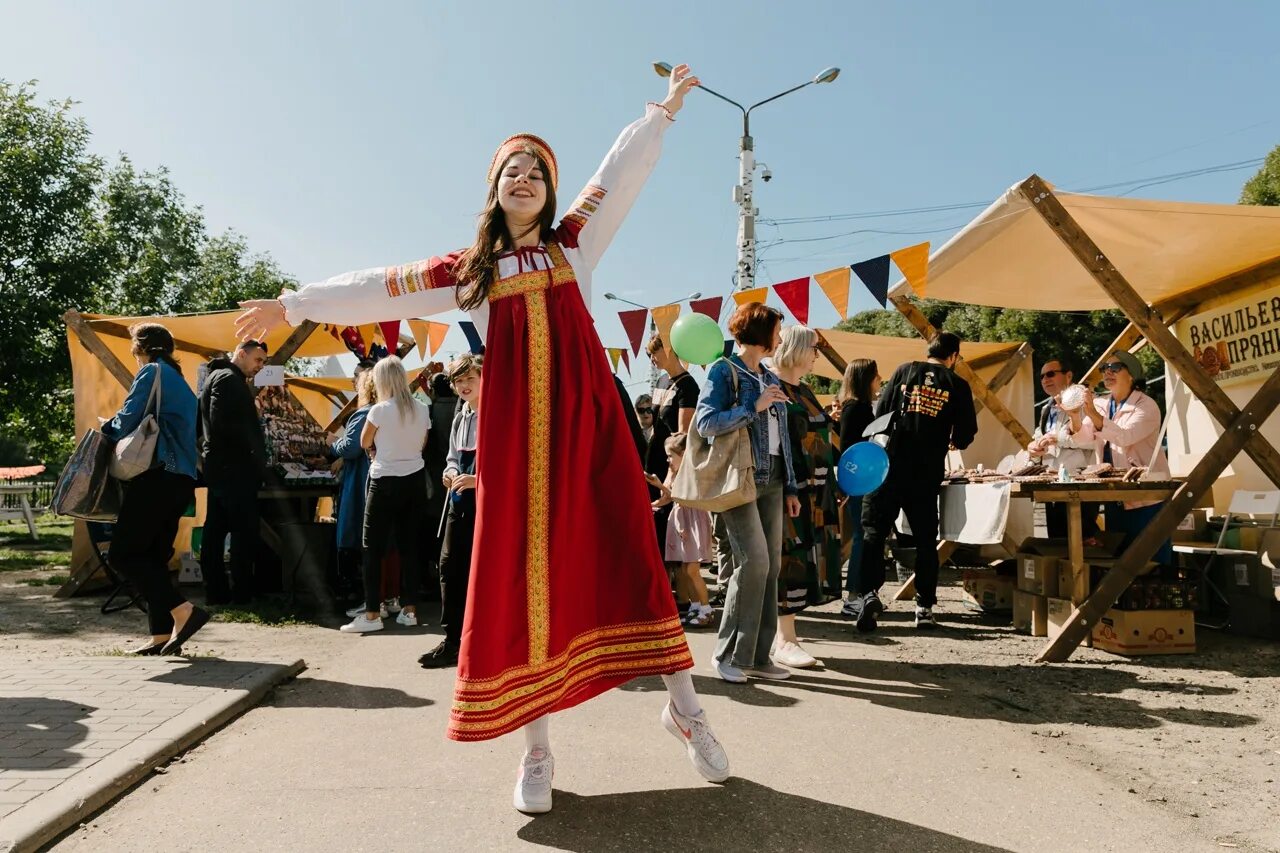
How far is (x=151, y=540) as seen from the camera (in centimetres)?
537

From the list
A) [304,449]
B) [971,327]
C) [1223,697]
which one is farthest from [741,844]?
[971,327]

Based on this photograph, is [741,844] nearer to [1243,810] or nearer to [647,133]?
[1243,810]

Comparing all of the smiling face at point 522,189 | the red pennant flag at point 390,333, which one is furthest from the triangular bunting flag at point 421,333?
the smiling face at point 522,189

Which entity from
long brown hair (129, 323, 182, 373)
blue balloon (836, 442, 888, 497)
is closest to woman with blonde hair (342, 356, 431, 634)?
long brown hair (129, 323, 182, 373)

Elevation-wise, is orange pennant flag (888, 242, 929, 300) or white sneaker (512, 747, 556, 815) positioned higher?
orange pennant flag (888, 242, 929, 300)

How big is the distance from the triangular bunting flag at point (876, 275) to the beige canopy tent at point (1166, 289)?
0.43ft

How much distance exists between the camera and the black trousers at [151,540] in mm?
5281

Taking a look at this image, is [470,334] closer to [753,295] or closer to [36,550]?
[753,295]

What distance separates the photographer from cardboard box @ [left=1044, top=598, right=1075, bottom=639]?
593 cm

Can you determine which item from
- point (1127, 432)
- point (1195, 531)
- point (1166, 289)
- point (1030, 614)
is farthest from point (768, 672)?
point (1166, 289)

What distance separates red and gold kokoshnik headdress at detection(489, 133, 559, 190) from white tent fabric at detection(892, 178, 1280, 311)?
3555 millimetres

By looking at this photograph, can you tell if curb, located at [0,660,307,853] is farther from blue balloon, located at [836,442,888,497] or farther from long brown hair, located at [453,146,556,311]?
blue balloon, located at [836,442,888,497]

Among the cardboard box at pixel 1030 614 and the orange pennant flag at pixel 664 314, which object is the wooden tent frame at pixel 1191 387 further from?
the orange pennant flag at pixel 664 314

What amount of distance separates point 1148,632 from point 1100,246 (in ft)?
9.11
